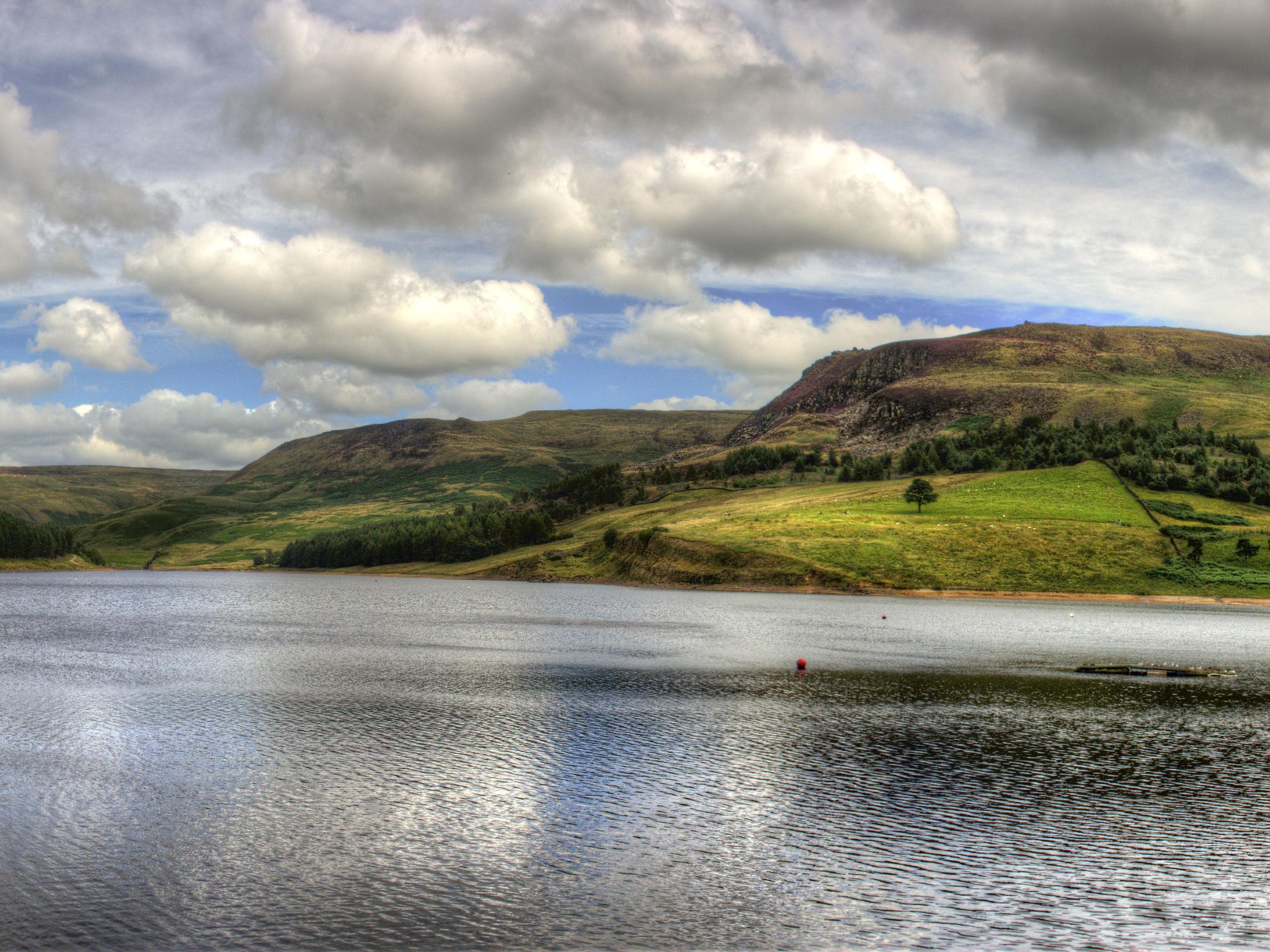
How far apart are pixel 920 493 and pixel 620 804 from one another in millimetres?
171118

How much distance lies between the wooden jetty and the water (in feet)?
5.79

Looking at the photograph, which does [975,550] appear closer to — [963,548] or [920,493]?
[963,548]

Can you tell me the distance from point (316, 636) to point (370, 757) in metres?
53.9

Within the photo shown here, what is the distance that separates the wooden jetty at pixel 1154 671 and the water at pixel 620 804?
5.79ft

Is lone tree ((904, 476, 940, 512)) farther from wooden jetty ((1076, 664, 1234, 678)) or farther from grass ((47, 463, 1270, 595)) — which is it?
wooden jetty ((1076, 664, 1234, 678))

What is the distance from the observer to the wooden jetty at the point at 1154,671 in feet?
218

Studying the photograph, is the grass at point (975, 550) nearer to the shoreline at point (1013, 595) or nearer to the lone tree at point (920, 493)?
the shoreline at point (1013, 595)

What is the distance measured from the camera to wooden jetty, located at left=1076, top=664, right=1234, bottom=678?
66500 mm

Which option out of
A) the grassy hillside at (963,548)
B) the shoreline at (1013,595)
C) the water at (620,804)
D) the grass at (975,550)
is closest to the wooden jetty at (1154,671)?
the water at (620,804)

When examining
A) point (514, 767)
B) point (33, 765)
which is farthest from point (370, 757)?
point (33, 765)

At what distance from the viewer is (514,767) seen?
123ft

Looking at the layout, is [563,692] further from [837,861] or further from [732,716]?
[837,861]

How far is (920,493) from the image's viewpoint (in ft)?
632

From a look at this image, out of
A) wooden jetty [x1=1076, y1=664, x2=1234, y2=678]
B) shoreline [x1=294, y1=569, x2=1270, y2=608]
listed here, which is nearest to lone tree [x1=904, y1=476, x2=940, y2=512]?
shoreline [x1=294, y1=569, x2=1270, y2=608]
